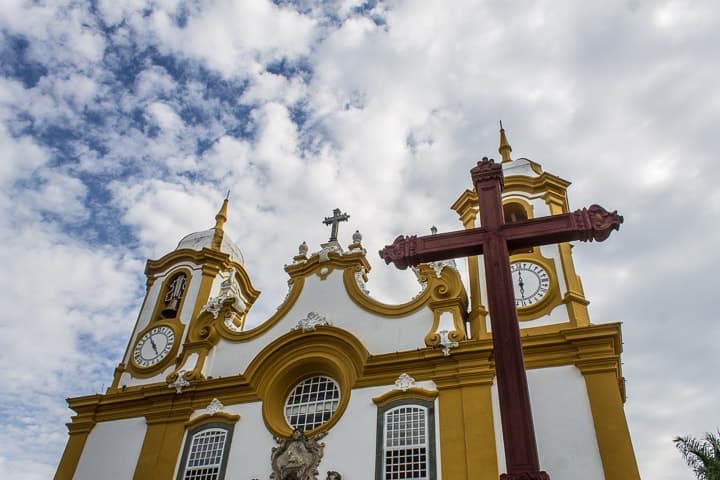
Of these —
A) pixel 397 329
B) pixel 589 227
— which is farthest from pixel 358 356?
pixel 589 227

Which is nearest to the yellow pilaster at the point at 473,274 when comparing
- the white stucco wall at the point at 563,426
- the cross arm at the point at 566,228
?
the white stucco wall at the point at 563,426

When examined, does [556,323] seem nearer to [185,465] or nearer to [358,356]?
[358,356]

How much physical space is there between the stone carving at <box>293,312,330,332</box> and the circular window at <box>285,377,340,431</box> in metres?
1.27

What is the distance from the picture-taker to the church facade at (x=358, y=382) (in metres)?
12.9

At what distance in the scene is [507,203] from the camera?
17.6 meters

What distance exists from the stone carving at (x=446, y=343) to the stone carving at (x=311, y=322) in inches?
120

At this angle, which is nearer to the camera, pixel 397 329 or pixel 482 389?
pixel 482 389

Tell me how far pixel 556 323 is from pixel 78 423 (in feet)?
41.6

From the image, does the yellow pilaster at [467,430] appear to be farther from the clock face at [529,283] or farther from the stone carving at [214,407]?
the stone carving at [214,407]

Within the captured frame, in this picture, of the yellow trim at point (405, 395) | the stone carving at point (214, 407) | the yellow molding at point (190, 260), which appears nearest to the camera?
the yellow trim at point (405, 395)

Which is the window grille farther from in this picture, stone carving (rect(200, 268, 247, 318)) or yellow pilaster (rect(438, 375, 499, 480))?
yellow pilaster (rect(438, 375, 499, 480))

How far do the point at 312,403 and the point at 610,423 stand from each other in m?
6.69

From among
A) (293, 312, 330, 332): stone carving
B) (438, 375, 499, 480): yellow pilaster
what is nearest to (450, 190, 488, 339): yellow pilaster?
(438, 375, 499, 480): yellow pilaster

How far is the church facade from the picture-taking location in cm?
1294
